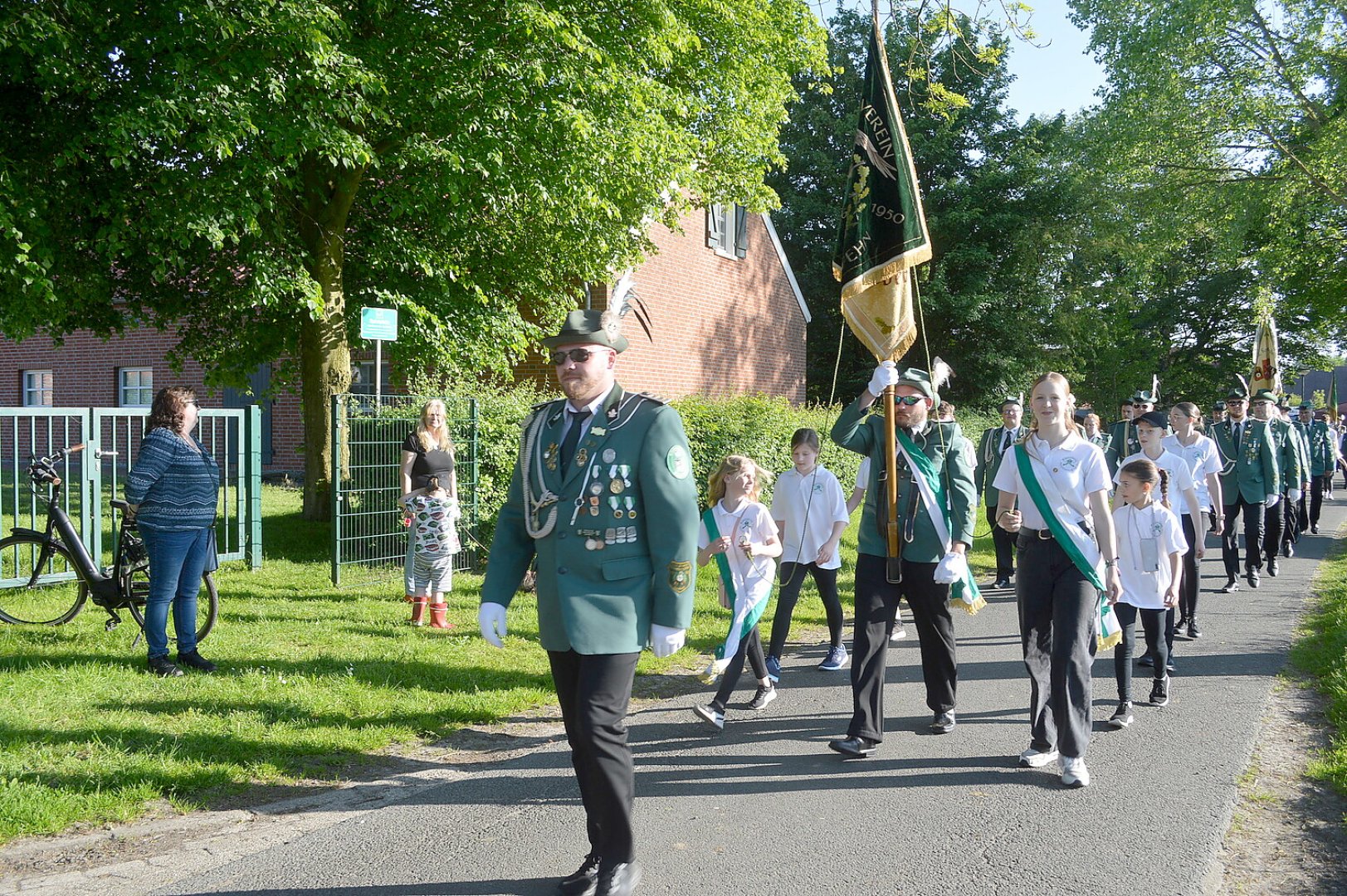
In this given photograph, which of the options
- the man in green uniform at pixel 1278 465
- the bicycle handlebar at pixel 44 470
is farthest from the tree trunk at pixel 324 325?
the man in green uniform at pixel 1278 465

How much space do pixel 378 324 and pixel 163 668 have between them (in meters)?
4.69

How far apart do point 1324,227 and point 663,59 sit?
25.5 metres

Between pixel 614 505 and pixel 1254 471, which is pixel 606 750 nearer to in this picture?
pixel 614 505

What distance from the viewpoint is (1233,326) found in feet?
155

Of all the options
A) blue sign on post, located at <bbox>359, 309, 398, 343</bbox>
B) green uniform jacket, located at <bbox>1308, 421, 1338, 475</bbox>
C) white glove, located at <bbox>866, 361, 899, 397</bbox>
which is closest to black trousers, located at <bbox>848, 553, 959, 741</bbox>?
white glove, located at <bbox>866, 361, 899, 397</bbox>

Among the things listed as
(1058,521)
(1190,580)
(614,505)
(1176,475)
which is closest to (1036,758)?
(1058,521)

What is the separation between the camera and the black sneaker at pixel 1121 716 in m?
6.19

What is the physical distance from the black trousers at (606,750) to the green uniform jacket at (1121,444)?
29.7 ft

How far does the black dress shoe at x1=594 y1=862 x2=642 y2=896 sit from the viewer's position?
3807 mm

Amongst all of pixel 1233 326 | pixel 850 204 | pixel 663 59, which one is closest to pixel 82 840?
pixel 850 204

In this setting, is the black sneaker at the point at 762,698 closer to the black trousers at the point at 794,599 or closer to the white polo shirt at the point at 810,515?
the black trousers at the point at 794,599

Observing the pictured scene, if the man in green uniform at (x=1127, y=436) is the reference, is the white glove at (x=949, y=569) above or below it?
below

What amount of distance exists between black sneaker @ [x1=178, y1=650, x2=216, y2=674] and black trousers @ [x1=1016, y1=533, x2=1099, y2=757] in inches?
206

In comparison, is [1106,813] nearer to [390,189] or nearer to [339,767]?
[339,767]
